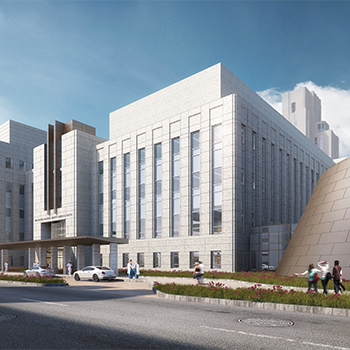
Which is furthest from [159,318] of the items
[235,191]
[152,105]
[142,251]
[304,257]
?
[152,105]

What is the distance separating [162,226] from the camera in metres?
42.9

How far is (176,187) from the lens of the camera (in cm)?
4281

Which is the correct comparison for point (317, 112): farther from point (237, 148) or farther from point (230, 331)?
point (230, 331)

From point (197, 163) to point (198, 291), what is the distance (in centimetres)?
2561

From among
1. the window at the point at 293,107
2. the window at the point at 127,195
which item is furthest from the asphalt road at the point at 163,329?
the window at the point at 293,107

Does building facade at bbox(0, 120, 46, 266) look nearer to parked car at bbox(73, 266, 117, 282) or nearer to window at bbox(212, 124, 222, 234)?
parked car at bbox(73, 266, 117, 282)

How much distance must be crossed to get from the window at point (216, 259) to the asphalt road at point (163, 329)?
25950mm

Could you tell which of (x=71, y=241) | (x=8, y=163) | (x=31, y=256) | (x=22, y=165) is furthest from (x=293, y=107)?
(x=71, y=241)

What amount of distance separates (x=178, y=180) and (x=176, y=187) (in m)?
0.85

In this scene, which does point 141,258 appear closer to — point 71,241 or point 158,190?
point 158,190

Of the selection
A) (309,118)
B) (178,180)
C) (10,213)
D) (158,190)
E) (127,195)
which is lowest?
(10,213)

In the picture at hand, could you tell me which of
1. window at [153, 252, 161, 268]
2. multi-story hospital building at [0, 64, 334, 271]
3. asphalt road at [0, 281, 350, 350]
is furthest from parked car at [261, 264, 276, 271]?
asphalt road at [0, 281, 350, 350]

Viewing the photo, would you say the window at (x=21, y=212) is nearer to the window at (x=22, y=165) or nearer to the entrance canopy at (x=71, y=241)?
the window at (x=22, y=165)

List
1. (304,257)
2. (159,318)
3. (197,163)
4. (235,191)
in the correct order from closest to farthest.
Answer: (159,318)
(304,257)
(235,191)
(197,163)
